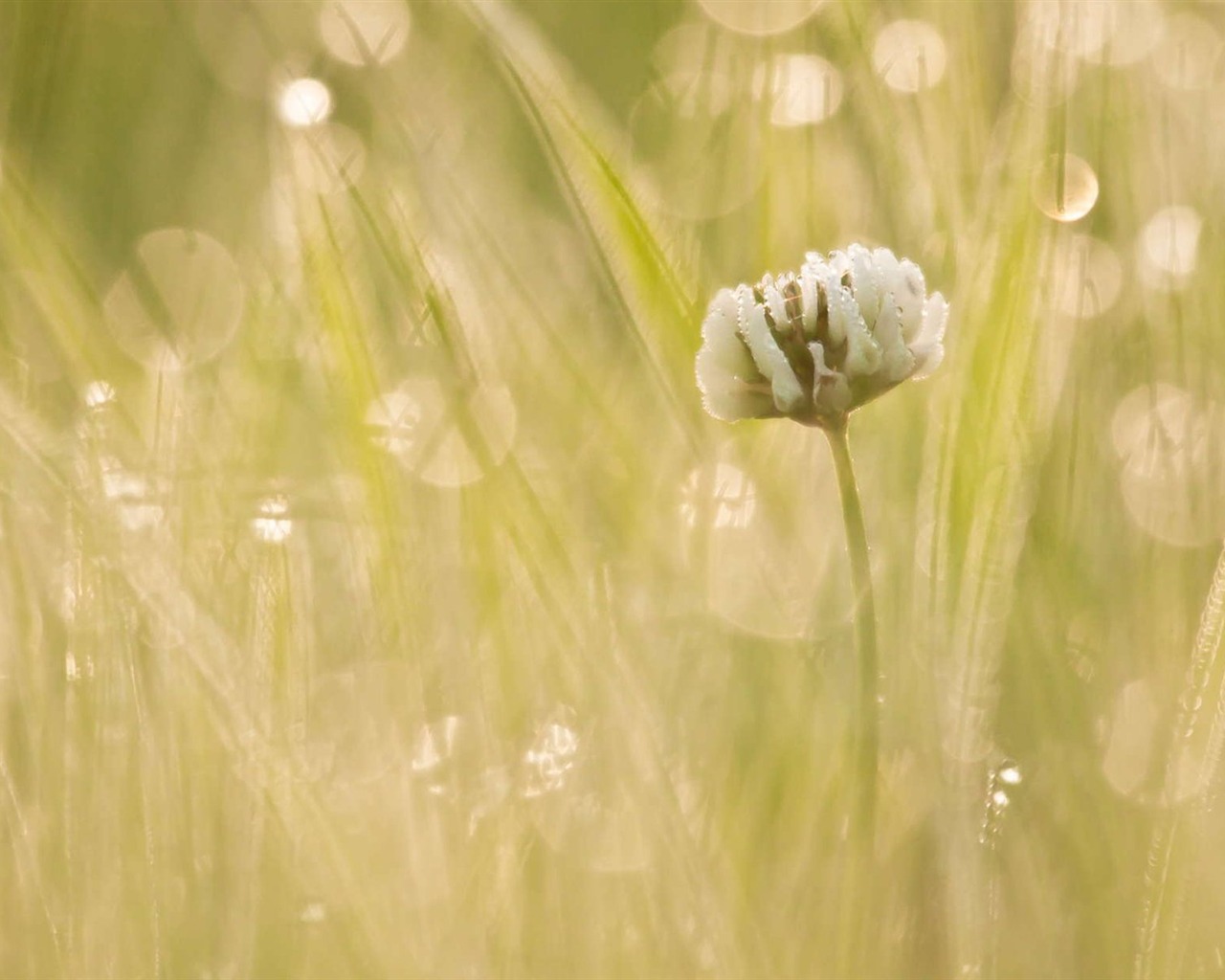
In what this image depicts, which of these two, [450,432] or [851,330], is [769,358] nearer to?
[851,330]

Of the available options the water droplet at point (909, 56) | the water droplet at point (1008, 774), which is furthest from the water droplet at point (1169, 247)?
the water droplet at point (1008, 774)

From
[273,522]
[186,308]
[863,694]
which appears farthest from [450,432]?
[186,308]

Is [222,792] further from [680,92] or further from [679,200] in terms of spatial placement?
[680,92]

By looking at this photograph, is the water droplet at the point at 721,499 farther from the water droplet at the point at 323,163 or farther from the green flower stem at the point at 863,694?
Answer: the water droplet at the point at 323,163

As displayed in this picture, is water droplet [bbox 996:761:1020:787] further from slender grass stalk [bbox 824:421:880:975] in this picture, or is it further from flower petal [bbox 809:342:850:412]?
flower petal [bbox 809:342:850:412]

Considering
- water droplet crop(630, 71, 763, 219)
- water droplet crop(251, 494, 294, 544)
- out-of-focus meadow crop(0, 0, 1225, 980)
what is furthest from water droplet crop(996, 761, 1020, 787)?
water droplet crop(630, 71, 763, 219)
